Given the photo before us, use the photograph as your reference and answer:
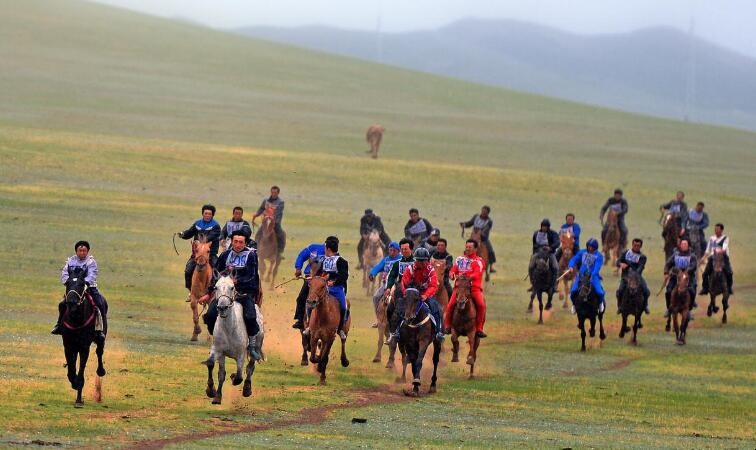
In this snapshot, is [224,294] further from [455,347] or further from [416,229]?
[416,229]

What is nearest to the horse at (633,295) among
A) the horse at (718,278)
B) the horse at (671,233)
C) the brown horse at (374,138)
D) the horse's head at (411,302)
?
the horse at (718,278)

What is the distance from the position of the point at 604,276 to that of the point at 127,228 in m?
16.6

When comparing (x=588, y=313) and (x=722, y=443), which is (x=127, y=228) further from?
(x=722, y=443)

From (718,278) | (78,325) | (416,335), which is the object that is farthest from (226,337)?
(718,278)

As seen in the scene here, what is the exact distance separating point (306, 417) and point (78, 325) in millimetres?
3900

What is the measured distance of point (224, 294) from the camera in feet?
81.4

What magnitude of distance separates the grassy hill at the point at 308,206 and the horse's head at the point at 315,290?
154cm

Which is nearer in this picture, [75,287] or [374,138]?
[75,287]

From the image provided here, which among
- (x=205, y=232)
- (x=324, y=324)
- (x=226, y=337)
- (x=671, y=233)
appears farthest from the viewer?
(x=671, y=233)

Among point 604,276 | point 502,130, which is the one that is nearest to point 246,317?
point 604,276

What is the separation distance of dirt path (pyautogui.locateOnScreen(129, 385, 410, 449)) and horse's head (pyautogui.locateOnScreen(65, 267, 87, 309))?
→ 288 centimetres

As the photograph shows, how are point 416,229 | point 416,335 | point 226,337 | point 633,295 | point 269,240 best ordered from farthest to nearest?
point 269,240
point 416,229
point 633,295
point 416,335
point 226,337

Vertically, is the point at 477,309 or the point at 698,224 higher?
the point at 698,224

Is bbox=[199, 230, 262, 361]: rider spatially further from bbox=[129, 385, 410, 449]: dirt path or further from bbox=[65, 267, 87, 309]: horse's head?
bbox=[65, 267, 87, 309]: horse's head
